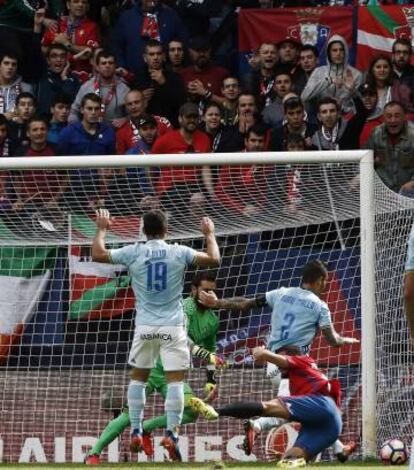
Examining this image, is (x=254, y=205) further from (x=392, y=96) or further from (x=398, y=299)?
(x=392, y=96)

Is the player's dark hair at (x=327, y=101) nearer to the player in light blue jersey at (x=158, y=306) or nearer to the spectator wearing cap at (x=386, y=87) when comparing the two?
the spectator wearing cap at (x=386, y=87)

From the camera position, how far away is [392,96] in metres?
15.7

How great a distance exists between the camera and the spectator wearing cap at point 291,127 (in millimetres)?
14805

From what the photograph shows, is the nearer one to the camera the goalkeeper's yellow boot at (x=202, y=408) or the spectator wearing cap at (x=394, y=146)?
the goalkeeper's yellow boot at (x=202, y=408)

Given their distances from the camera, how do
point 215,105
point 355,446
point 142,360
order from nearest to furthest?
point 142,360, point 355,446, point 215,105

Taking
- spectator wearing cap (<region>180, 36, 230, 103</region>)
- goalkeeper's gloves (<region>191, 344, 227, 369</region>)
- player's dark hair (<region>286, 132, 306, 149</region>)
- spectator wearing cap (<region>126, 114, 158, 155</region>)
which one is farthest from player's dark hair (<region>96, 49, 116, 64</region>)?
goalkeeper's gloves (<region>191, 344, 227, 369</region>)

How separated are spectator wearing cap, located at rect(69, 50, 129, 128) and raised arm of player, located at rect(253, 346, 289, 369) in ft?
18.0

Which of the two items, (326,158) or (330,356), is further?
(330,356)

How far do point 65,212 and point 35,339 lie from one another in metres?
1.12

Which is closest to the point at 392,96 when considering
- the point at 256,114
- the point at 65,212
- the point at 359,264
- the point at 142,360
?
the point at 256,114

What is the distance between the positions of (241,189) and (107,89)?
351 cm

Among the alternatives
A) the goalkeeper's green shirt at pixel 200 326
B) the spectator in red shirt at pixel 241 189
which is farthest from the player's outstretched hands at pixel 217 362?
the spectator in red shirt at pixel 241 189

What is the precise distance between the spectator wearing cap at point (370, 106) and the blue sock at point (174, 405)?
14.5 feet

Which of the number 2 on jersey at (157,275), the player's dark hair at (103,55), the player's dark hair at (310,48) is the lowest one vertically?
the number 2 on jersey at (157,275)
